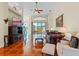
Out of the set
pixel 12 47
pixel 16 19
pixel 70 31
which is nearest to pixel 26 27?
pixel 16 19

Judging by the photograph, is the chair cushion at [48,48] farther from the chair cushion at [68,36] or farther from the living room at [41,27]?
the chair cushion at [68,36]

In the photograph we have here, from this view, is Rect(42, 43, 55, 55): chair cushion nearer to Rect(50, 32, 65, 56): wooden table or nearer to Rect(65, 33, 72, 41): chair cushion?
Rect(50, 32, 65, 56): wooden table

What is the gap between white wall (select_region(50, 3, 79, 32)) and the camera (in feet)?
13.0

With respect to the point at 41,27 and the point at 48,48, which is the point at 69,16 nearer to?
the point at 41,27

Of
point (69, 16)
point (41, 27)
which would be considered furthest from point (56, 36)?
point (69, 16)

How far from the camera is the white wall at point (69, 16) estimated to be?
3954 millimetres

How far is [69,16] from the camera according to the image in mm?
4422

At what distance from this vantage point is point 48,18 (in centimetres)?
396

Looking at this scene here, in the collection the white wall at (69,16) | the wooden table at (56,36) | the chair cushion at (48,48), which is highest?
the white wall at (69,16)

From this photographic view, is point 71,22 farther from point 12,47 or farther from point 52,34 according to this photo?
point 12,47

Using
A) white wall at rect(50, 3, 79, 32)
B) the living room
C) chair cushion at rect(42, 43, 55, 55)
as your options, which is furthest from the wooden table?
white wall at rect(50, 3, 79, 32)

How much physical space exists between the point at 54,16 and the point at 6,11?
134 cm

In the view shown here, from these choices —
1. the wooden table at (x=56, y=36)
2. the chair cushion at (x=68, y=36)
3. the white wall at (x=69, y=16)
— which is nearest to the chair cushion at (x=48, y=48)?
the wooden table at (x=56, y=36)

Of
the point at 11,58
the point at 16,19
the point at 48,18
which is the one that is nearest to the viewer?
the point at 11,58
